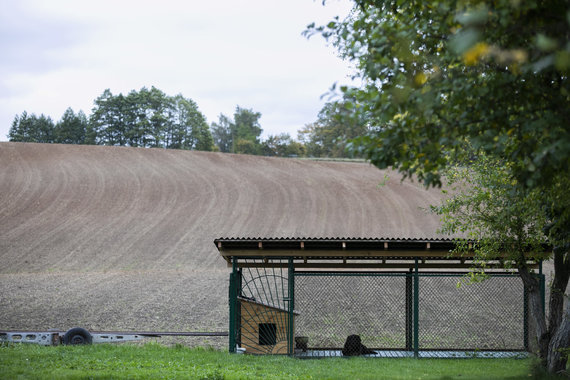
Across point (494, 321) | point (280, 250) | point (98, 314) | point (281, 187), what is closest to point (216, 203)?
point (281, 187)

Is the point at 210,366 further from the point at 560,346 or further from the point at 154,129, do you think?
the point at 154,129

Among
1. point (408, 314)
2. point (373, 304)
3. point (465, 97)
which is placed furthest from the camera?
point (373, 304)

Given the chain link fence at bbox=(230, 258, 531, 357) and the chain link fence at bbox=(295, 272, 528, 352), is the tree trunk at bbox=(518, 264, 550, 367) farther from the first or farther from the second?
the chain link fence at bbox=(295, 272, 528, 352)

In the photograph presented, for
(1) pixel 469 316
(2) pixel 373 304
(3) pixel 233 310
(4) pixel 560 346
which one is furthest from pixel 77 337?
(1) pixel 469 316

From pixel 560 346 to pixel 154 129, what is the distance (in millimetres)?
69767

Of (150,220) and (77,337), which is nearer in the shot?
(77,337)

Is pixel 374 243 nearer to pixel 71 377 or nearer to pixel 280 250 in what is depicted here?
pixel 280 250

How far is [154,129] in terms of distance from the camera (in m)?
74.0

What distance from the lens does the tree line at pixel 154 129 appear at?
7338cm

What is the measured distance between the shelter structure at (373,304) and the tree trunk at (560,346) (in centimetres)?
183

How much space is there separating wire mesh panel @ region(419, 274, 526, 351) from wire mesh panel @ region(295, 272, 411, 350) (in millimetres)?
840

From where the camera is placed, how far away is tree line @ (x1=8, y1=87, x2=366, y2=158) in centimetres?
7338

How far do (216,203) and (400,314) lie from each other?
71.2 ft

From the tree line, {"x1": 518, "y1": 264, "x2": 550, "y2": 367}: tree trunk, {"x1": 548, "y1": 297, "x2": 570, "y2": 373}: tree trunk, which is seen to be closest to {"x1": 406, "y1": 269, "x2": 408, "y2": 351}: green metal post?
{"x1": 518, "y1": 264, "x2": 550, "y2": 367}: tree trunk
